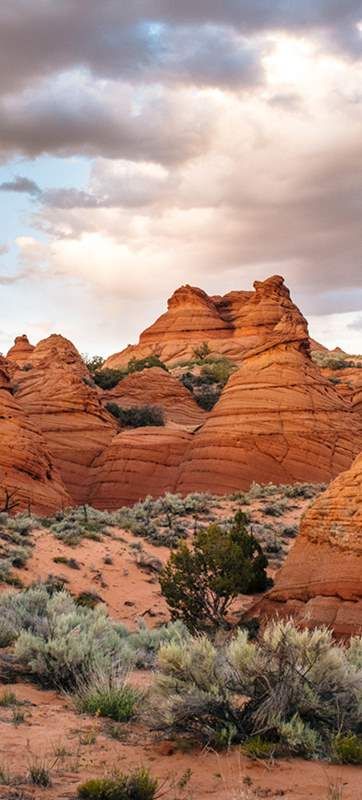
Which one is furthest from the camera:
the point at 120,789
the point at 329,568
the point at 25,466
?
the point at 25,466

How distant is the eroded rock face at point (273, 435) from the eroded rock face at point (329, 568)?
19119 millimetres

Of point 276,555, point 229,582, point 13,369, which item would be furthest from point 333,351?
point 229,582

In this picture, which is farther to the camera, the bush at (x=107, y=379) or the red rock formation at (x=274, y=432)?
the bush at (x=107, y=379)

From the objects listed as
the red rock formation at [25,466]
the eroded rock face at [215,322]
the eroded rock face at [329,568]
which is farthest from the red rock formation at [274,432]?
the eroded rock face at [215,322]

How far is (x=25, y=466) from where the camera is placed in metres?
29.4

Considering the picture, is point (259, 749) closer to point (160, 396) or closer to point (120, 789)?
point (120, 789)

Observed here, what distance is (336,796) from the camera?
4.90 m

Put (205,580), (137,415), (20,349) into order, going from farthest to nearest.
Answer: (20,349) → (137,415) → (205,580)

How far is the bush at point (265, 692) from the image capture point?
20.6ft

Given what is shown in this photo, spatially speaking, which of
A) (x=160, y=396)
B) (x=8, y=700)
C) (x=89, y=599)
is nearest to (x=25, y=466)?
(x=89, y=599)

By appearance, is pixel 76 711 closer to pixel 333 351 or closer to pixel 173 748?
pixel 173 748

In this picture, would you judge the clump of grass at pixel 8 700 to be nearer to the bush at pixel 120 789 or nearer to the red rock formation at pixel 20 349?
the bush at pixel 120 789

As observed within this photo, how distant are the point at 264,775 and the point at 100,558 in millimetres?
15867

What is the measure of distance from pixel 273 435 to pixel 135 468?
261 inches
